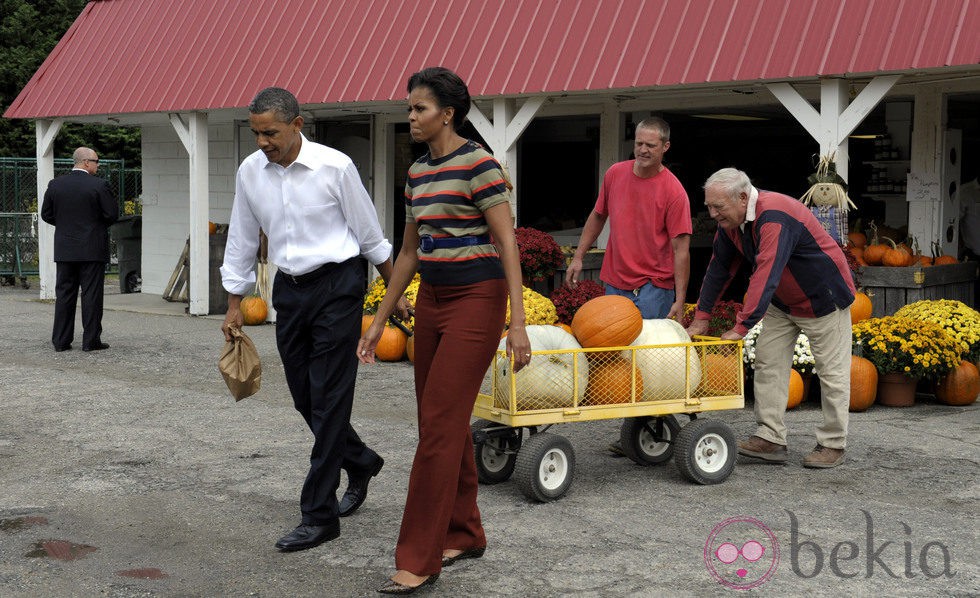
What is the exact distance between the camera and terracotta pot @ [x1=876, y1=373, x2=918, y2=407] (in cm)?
941

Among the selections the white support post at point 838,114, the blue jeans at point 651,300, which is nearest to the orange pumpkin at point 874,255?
the white support post at point 838,114

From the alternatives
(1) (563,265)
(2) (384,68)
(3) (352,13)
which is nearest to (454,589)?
(1) (563,265)

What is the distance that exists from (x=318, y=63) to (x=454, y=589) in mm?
10962

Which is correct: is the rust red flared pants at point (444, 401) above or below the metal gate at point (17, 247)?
below

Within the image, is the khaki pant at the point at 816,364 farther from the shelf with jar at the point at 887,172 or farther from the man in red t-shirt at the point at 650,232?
the shelf with jar at the point at 887,172

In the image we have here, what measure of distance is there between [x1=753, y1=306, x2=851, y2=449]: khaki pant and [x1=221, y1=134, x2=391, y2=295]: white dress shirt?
2.68 m

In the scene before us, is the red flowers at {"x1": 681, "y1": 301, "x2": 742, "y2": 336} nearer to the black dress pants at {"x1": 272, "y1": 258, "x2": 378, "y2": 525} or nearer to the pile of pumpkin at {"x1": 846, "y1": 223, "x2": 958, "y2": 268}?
the pile of pumpkin at {"x1": 846, "y1": 223, "x2": 958, "y2": 268}

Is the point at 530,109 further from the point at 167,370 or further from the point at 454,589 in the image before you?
the point at 454,589

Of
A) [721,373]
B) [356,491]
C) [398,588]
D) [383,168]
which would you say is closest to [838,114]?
[721,373]

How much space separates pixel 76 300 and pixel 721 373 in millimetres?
7611

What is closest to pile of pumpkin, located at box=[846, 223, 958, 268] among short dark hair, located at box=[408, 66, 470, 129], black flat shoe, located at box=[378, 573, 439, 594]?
short dark hair, located at box=[408, 66, 470, 129]

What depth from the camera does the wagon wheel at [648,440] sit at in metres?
7.14

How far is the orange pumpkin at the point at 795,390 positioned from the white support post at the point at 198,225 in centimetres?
890

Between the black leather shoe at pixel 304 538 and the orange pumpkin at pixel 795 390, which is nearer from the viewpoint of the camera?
the black leather shoe at pixel 304 538
